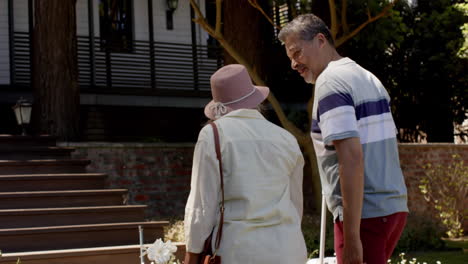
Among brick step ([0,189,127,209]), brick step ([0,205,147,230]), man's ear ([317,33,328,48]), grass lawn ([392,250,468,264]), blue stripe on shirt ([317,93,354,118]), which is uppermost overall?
man's ear ([317,33,328,48])

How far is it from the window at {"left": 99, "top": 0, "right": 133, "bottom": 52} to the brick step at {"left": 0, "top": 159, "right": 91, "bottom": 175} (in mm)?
9072

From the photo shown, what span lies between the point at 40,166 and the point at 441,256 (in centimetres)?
561

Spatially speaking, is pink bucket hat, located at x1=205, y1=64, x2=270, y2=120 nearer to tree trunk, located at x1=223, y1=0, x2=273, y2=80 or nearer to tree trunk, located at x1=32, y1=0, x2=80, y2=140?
tree trunk, located at x1=32, y1=0, x2=80, y2=140

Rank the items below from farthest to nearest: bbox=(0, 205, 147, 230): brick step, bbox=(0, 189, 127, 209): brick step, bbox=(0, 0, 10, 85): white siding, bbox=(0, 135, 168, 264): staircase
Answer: bbox=(0, 0, 10, 85): white siding, bbox=(0, 189, 127, 209): brick step, bbox=(0, 205, 147, 230): brick step, bbox=(0, 135, 168, 264): staircase

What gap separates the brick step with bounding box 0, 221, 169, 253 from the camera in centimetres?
762

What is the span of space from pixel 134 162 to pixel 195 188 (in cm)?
911

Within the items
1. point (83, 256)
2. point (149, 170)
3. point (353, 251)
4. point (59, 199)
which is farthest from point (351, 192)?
point (149, 170)

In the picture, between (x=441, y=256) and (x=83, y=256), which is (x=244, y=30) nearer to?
(x=441, y=256)

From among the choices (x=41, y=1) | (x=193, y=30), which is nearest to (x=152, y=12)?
(x=193, y=30)

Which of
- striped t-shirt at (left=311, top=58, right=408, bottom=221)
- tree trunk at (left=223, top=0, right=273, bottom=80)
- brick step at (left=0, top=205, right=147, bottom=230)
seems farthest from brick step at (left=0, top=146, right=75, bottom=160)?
striped t-shirt at (left=311, top=58, right=408, bottom=221)

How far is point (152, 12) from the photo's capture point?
61.9 feet

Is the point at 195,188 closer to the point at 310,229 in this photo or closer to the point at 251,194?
the point at 251,194

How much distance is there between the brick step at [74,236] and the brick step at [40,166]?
1721 millimetres

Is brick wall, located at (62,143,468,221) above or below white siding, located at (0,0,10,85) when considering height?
below
